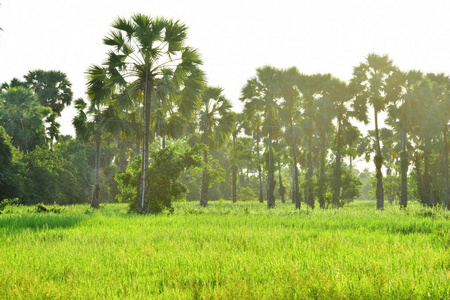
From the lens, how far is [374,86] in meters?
34.1

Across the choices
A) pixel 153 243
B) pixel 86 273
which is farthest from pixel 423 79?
pixel 86 273

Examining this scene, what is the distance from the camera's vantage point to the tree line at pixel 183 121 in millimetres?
18766

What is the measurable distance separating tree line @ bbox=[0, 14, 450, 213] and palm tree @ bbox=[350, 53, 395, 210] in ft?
0.31

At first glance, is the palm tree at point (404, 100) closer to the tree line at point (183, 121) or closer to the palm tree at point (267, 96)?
the tree line at point (183, 121)

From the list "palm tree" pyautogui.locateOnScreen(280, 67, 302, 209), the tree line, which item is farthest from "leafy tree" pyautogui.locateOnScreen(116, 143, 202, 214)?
"palm tree" pyautogui.locateOnScreen(280, 67, 302, 209)

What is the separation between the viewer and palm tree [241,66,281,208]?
35.1 metres

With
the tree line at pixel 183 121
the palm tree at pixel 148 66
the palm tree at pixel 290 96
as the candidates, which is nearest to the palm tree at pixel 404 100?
the tree line at pixel 183 121

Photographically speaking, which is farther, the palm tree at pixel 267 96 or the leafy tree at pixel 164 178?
the palm tree at pixel 267 96

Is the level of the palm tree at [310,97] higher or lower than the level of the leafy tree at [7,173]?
higher

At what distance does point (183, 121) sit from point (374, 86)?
Answer: 67.6 feet

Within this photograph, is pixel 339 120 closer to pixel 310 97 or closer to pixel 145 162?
pixel 310 97

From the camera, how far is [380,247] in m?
7.35

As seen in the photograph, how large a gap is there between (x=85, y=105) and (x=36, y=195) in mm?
10985

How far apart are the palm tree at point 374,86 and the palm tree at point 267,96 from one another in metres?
7.47
